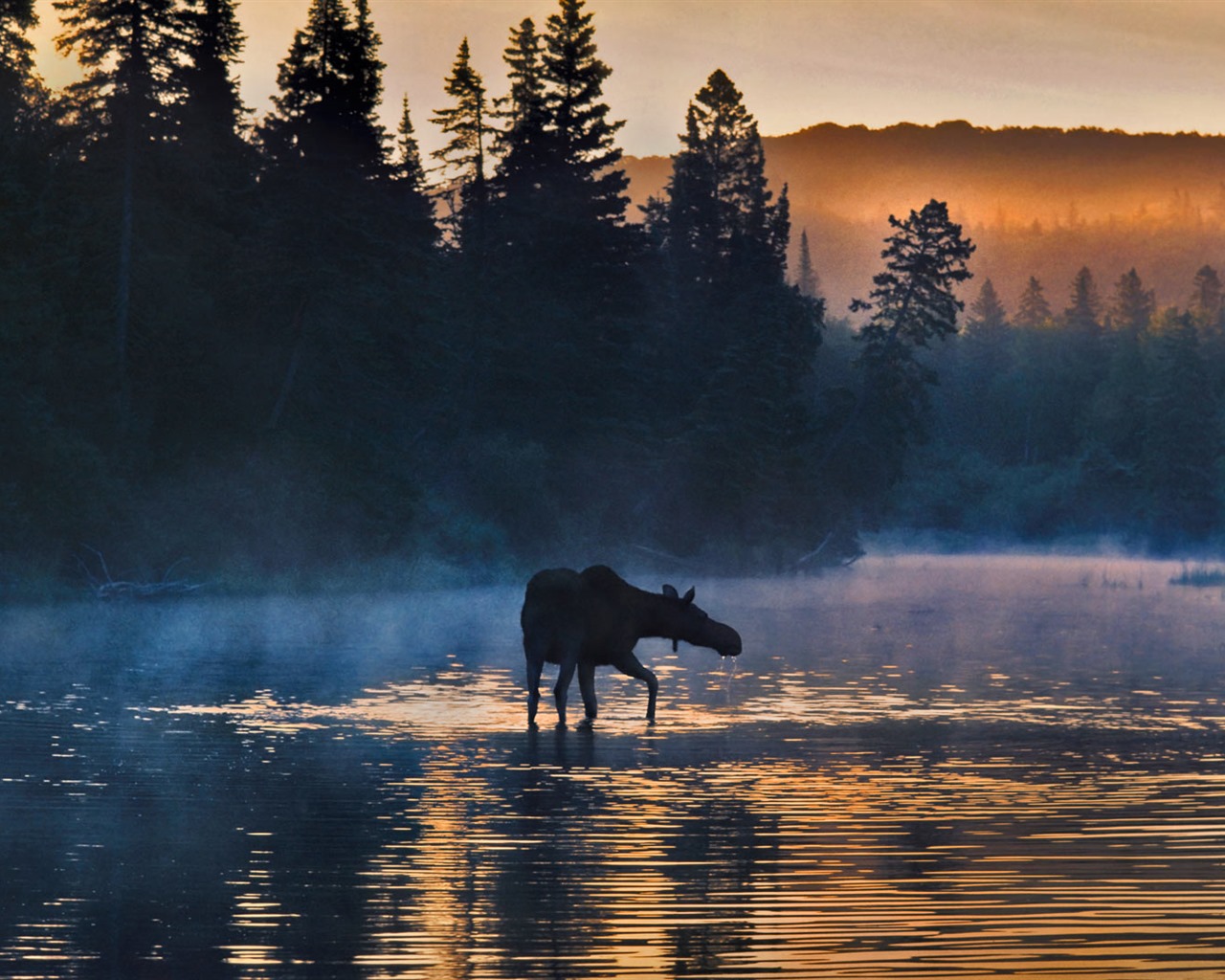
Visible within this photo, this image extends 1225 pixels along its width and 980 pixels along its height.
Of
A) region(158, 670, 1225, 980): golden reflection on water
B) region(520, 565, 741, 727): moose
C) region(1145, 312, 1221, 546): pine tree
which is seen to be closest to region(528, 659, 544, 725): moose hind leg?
region(520, 565, 741, 727): moose

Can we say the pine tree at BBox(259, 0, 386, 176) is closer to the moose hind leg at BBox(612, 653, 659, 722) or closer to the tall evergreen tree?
the tall evergreen tree

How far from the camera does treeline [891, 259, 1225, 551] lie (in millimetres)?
115438

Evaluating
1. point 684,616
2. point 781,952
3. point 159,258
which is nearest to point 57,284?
point 159,258

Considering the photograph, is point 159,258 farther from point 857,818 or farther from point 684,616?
point 857,818

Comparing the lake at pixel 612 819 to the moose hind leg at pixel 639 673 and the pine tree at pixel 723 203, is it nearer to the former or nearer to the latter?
the moose hind leg at pixel 639 673

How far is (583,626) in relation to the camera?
74.4ft

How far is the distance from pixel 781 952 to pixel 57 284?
46300 millimetres

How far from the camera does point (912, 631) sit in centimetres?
4103

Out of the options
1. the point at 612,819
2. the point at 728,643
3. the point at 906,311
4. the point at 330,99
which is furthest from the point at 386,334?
the point at 612,819

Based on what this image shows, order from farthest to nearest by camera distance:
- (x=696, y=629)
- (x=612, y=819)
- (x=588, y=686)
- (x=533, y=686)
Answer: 1. (x=696, y=629)
2. (x=588, y=686)
3. (x=533, y=686)
4. (x=612, y=819)

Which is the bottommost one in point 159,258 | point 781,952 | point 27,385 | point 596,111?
point 781,952

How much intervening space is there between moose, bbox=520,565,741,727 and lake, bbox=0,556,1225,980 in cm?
66

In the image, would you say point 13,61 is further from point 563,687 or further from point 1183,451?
point 1183,451

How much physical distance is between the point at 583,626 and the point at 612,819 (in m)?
6.89
